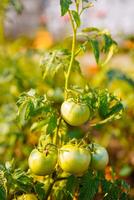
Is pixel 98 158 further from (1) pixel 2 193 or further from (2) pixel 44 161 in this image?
(1) pixel 2 193

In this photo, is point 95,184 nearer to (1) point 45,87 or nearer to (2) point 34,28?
(1) point 45,87

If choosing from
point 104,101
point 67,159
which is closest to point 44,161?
point 67,159

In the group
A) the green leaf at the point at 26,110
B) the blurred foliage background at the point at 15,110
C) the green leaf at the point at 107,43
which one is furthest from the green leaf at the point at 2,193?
the blurred foliage background at the point at 15,110

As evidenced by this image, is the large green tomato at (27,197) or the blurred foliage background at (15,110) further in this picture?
the blurred foliage background at (15,110)

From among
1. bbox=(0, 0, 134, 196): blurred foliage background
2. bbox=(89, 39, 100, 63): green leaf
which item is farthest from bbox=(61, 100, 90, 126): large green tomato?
bbox=(0, 0, 134, 196): blurred foliage background

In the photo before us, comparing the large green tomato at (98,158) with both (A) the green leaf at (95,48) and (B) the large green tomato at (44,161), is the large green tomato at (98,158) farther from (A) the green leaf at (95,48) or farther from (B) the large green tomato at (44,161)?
(A) the green leaf at (95,48)

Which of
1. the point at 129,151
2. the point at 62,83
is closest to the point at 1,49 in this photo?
the point at 62,83

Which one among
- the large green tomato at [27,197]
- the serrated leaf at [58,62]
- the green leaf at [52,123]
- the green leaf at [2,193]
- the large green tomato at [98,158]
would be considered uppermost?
the serrated leaf at [58,62]
